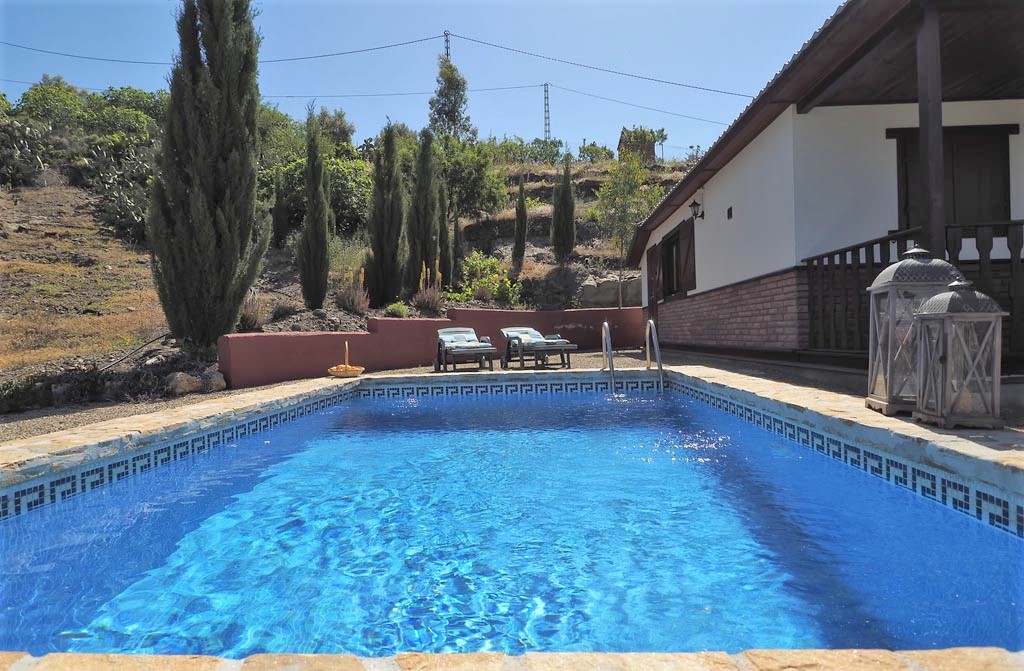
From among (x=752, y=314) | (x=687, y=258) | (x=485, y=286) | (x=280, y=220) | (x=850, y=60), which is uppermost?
(x=280, y=220)

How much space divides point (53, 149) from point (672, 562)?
28470 millimetres

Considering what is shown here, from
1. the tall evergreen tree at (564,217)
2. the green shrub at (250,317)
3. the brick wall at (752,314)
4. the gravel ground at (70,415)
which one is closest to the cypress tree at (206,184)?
the green shrub at (250,317)

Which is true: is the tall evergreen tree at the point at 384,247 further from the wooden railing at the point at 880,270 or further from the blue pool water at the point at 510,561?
the wooden railing at the point at 880,270

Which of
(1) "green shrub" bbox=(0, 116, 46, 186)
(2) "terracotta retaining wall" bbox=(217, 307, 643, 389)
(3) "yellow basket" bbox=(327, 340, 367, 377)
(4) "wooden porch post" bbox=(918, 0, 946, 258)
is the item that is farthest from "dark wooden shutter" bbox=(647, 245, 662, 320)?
(1) "green shrub" bbox=(0, 116, 46, 186)

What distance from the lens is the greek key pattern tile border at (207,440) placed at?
335 centimetres

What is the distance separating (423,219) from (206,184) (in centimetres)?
699

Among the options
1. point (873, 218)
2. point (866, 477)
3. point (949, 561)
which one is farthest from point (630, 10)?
point (949, 561)

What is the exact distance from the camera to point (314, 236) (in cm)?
1157

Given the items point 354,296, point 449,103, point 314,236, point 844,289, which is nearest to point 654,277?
point 354,296

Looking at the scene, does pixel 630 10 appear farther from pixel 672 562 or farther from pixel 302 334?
pixel 672 562

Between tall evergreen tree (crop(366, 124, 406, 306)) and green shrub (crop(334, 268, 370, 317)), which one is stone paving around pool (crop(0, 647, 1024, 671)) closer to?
green shrub (crop(334, 268, 370, 317))

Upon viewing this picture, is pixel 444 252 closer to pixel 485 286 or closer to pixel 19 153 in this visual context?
pixel 485 286

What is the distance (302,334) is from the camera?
8758 millimetres

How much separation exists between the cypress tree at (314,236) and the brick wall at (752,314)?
798 cm
